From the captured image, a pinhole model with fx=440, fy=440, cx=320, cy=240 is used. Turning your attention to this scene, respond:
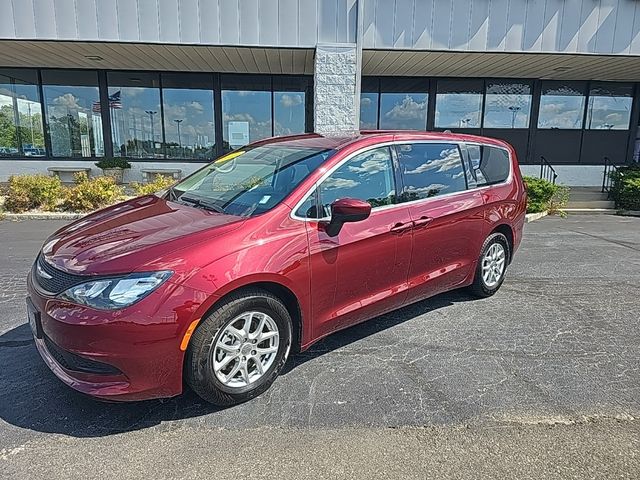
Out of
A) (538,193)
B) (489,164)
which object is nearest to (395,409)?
(489,164)

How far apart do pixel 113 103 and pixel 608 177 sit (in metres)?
15.4

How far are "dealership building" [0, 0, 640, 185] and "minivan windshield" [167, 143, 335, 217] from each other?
689 centimetres

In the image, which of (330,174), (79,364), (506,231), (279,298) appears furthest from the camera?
(506,231)

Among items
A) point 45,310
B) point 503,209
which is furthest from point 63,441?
point 503,209

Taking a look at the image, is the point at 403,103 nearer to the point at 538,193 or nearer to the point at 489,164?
the point at 538,193

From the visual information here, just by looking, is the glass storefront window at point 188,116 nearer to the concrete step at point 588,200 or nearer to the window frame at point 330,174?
the concrete step at point 588,200

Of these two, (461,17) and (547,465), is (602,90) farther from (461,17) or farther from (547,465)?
(547,465)

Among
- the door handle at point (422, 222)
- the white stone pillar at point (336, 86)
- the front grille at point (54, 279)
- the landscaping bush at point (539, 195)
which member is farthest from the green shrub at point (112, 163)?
the door handle at point (422, 222)

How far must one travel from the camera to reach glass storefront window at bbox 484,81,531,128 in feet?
46.8

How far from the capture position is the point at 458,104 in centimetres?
1426

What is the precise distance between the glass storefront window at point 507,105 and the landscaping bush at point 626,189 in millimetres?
3401

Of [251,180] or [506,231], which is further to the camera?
[506,231]

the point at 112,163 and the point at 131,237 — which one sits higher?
the point at 131,237

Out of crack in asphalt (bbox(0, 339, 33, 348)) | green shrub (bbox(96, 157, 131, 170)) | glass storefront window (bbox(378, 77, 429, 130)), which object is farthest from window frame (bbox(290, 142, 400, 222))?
green shrub (bbox(96, 157, 131, 170))
